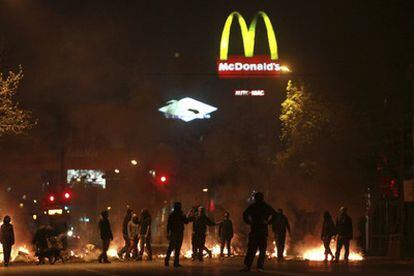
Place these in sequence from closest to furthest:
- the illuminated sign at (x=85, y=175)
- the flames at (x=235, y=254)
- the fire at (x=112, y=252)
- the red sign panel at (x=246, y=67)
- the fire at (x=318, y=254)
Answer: the flames at (x=235, y=254) < the fire at (x=318, y=254) < the fire at (x=112, y=252) < the illuminated sign at (x=85, y=175) < the red sign panel at (x=246, y=67)

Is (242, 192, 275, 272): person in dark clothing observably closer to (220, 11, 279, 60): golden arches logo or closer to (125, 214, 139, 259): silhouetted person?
(125, 214, 139, 259): silhouetted person

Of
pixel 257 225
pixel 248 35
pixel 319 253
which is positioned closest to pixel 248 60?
pixel 248 35

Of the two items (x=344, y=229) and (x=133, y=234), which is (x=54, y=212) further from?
(x=344, y=229)

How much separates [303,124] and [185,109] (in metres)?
40.5

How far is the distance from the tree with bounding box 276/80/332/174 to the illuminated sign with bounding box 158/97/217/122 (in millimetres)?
21197

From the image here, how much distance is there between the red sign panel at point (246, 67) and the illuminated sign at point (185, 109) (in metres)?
3.72

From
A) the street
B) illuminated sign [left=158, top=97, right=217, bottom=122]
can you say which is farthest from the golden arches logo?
the street

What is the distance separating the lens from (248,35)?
74.1 metres

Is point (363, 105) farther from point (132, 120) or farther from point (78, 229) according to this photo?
point (78, 229)

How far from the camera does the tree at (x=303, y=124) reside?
35406mm

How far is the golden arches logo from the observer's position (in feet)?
230

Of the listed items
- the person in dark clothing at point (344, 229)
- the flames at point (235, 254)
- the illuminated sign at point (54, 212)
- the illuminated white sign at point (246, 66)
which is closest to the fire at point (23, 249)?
the flames at point (235, 254)

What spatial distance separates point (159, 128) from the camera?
179ft

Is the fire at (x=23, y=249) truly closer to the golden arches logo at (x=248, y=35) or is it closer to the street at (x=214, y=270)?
the street at (x=214, y=270)
